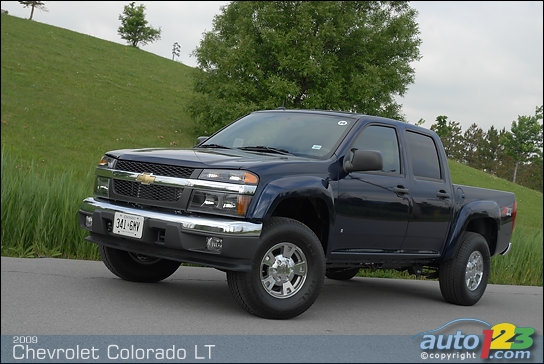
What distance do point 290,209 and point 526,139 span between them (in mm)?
66257

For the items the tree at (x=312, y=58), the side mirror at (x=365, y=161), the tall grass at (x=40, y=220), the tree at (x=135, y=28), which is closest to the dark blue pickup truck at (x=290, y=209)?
the side mirror at (x=365, y=161)

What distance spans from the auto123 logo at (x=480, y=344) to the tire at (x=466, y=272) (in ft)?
6.78

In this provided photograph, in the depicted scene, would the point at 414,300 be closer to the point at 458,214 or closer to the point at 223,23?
the point at 458,214

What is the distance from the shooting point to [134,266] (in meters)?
7.05

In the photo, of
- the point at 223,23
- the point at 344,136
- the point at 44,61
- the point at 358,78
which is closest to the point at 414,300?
the point at 344,136

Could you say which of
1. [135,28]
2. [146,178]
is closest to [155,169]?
[146,178]

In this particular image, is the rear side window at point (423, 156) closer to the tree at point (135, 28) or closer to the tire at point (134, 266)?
the tire at point (134, 266)

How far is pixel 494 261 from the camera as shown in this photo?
11.8m

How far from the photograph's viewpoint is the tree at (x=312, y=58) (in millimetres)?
27250

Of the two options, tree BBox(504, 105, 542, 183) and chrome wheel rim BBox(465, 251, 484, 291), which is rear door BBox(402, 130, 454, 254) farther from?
tree BBox(504, 105, 542, 183)

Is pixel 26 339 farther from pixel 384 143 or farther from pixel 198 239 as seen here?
pixel 384 143

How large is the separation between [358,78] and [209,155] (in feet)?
70.7

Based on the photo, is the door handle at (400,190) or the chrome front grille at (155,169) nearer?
the chrome front grille at (155,169)

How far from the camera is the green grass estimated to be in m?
8.47
